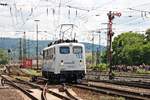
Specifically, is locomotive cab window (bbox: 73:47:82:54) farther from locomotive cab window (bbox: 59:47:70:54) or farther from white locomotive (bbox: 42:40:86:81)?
locomotive cab window (bbox: 59:47:70:54)

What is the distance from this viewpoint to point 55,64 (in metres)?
35.4

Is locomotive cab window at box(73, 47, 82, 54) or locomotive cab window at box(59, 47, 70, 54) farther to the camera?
locomotive cab window at box(73, 47, 82, 54)

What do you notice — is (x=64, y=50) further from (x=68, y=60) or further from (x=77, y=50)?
(x=77, y=50)

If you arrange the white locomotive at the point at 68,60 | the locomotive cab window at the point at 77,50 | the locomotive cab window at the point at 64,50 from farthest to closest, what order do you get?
1. the locomotive cab window at the point at 77,50
2. the locomotive cab window at the point at 64,50
3. the white locomotive at the point at 68,60

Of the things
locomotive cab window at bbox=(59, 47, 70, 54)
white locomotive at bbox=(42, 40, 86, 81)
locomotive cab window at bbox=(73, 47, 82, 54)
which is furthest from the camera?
locomotive cab window at bbox=(73, 47, 82, 54)

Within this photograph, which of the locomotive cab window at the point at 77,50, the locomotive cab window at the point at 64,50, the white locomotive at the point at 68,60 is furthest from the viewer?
the locomotive cab window at the point at 77,50

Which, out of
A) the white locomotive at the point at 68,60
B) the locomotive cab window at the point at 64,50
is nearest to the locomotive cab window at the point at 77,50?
the white locomotive at the point at 68,60

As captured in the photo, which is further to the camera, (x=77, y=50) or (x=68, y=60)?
(x=77, y=50)

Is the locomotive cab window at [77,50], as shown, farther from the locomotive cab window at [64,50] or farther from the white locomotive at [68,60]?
the locomotive cab window at [64,50]

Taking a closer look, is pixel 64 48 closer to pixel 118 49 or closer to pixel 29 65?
pixel 29 65

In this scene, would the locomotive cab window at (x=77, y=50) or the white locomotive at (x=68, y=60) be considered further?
the locomotive cab window at (x=77, y=50)

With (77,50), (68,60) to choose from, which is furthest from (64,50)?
(77,50)

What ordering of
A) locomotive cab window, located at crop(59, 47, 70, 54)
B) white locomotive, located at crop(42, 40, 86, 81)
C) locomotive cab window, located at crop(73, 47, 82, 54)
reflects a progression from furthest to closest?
locomotive cab window, located at crop(73, 47, 82, 54)
locomotive cab window, located at crop(59, 47, 70, 54)
white locomotive, located at crop(42, 40, 86, 81)

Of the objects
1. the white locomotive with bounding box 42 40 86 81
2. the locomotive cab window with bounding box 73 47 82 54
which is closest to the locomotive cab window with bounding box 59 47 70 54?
the white locomotive with bounding box 42 40 86 81
